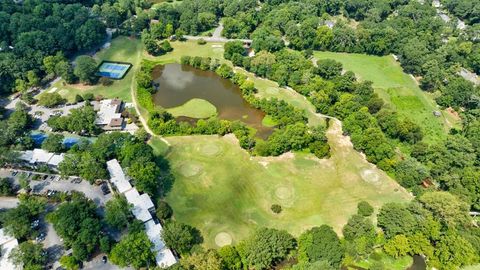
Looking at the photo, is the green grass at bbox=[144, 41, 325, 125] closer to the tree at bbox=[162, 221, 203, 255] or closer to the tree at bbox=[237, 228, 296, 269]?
the tree at bbox=[237, 228, 296, 269]

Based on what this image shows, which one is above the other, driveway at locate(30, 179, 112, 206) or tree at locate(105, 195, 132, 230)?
tree at locate(105, 195, 132, 230)

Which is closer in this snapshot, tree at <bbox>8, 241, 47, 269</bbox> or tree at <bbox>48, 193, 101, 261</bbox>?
tree at <bbox>8, 241, 47, 269</bbox>

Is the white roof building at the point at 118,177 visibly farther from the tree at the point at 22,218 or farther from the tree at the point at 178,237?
the tree at the point at 178,237

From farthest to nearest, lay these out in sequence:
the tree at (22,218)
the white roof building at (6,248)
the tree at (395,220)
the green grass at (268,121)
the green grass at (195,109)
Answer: the green grass at (195,109), the green grass at (268,121), the tree at (395,220), the tree at (22,218), the white roof building at (6,248)

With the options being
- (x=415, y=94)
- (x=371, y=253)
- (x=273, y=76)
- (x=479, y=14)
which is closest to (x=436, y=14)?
(x=479, y=14)

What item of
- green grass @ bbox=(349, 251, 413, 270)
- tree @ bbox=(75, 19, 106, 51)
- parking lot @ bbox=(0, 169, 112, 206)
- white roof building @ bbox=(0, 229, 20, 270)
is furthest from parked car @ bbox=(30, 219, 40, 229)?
tree @ bbox=(75, 19, 106, 51)

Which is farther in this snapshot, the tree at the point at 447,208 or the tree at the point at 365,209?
the tree at the point at 365,209

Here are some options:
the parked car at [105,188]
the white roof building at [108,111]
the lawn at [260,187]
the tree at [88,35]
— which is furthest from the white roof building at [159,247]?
the tree at [88,35]
